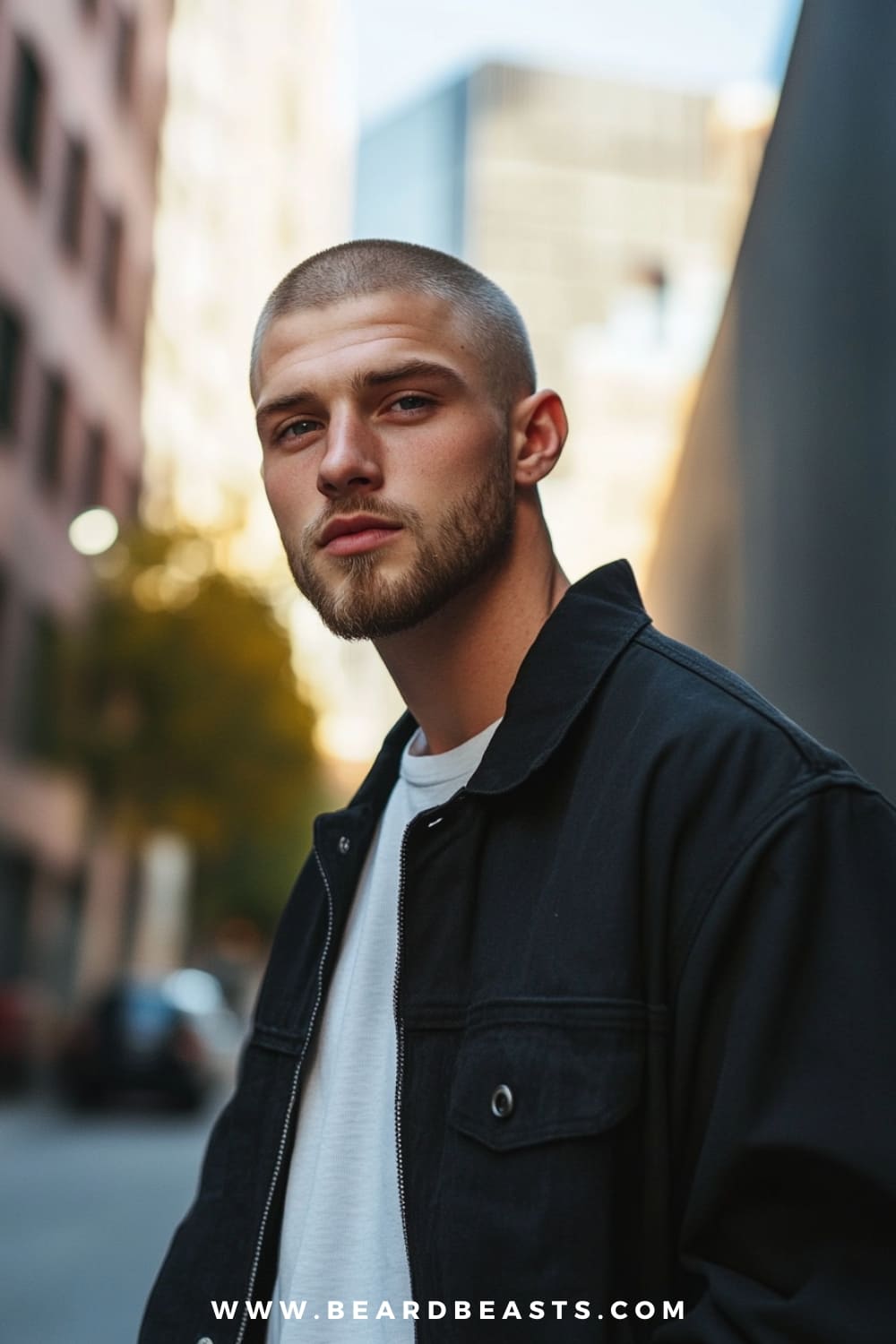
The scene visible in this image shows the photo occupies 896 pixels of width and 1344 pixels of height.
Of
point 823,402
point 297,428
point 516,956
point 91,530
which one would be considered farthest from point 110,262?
point 516,956

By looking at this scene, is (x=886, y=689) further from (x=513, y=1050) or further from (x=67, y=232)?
(x=67, y=232)

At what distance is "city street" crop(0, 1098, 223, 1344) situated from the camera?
24.7ft

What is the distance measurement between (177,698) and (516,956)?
24246 millimetres

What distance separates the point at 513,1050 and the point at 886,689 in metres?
2.15

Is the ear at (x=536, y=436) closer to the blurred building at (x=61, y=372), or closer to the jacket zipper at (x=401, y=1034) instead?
the jacket zipper at (x=401, y=1034)

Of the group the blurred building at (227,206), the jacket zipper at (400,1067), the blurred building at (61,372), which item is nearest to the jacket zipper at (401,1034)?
the jacket zipper at (400,1067)

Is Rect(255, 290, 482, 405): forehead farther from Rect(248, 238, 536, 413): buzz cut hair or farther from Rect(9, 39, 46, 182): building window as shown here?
Rect(9, 39, 46, 182): building window

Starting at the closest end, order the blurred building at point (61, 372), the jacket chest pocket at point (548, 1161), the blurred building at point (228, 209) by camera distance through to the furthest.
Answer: the jacket chest pocket at point (548, 1161) → the blurred building at point (61, 372) → the blurred building at point (228, 209)

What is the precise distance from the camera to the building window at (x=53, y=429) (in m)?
27.5

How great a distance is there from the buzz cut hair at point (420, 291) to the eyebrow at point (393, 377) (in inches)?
2.6

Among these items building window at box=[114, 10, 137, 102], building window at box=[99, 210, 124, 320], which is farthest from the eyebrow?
building window at box=[114, 10, 137, 102]

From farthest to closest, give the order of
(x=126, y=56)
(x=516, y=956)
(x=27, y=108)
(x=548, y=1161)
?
(x=126, y=56) < (x=27, y=108) < (x=516, y=956) < (x=548, y=1161)

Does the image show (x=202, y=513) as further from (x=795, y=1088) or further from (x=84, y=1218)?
(x=795, y=1088)

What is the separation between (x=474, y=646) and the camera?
6.69 feet
